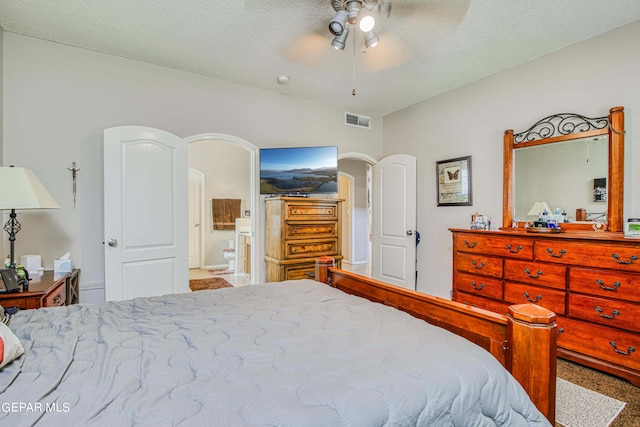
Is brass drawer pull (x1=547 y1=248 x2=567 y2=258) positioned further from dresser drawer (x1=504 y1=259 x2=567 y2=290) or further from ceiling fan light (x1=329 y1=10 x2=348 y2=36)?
ceiling fan light (x1=329 y1=10 x2=348 y2=36)

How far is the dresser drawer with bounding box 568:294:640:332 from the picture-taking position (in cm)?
214

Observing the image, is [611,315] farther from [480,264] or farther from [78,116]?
[78,116]

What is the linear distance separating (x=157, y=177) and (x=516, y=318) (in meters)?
3.15

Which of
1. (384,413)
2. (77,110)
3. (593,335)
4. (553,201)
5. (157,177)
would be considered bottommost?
(593,335)

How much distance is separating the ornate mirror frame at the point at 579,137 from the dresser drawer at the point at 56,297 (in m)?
4.06

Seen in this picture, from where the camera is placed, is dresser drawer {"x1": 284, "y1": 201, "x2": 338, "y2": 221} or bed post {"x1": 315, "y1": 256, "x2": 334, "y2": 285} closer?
bed post {"x1": 315, "y1": 256, "x2": 334, "y2": 285}

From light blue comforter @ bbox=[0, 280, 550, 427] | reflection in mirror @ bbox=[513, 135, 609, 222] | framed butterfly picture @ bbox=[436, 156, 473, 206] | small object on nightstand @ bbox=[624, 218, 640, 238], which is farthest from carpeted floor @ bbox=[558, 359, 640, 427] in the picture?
framed butterfly picture @ bbox=[436, 156, 473, 206]

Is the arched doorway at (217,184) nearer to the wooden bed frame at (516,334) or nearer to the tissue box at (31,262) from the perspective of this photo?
the tissue box at (31,262)

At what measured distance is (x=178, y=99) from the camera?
3402 millimetres

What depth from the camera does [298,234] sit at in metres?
3.72

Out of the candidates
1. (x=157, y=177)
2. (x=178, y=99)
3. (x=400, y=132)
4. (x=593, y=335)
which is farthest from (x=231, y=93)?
(x=593, y=335)

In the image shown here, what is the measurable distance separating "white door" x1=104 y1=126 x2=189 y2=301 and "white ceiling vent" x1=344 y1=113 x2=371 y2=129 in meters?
2.37

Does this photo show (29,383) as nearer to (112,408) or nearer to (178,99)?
(112,408)

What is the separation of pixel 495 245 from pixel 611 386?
4.07ft
